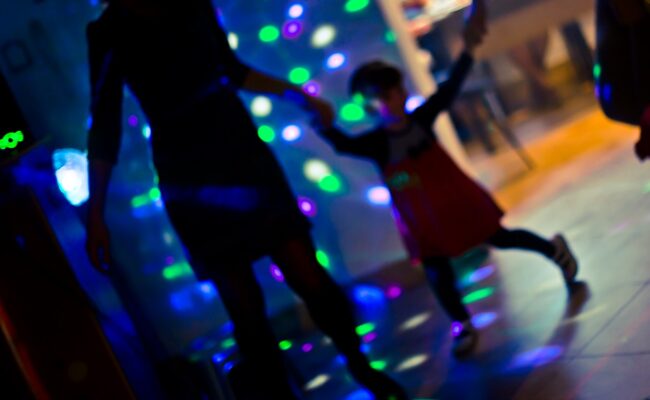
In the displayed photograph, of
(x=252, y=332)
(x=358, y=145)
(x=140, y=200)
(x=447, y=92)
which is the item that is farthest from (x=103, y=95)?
(x=140, y=200)

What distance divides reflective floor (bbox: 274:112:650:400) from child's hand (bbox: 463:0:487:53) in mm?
738

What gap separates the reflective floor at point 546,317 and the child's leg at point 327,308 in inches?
6.8

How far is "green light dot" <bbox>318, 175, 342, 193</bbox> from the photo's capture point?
10.4 feet

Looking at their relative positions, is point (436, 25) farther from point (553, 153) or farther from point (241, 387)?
point (241, 387)

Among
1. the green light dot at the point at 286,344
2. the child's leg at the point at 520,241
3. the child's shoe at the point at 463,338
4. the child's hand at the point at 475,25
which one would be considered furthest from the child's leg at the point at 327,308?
the green light dot at the point at 286,344

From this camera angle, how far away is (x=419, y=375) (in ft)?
6.91

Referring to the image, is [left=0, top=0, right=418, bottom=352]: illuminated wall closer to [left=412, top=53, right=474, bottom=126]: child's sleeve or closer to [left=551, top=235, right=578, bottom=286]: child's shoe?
[left=412, top=53, right=474, bottom=126]: child's sleeve

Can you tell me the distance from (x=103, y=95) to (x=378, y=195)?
1565 millimetres

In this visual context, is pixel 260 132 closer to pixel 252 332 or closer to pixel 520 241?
pixel 520 241

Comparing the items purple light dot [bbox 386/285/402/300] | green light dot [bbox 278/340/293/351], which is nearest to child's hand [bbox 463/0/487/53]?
purple light dot [bbox 386/285/402/300]

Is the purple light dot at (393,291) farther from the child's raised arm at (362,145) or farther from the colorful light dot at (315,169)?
the child's raised arm at (362,145)

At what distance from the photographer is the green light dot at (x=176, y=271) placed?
3.12 meters

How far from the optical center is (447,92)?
89.3 inches

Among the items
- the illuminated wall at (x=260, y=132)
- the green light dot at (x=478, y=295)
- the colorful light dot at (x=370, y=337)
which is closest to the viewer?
the green light dot at (x=478, y=295)
